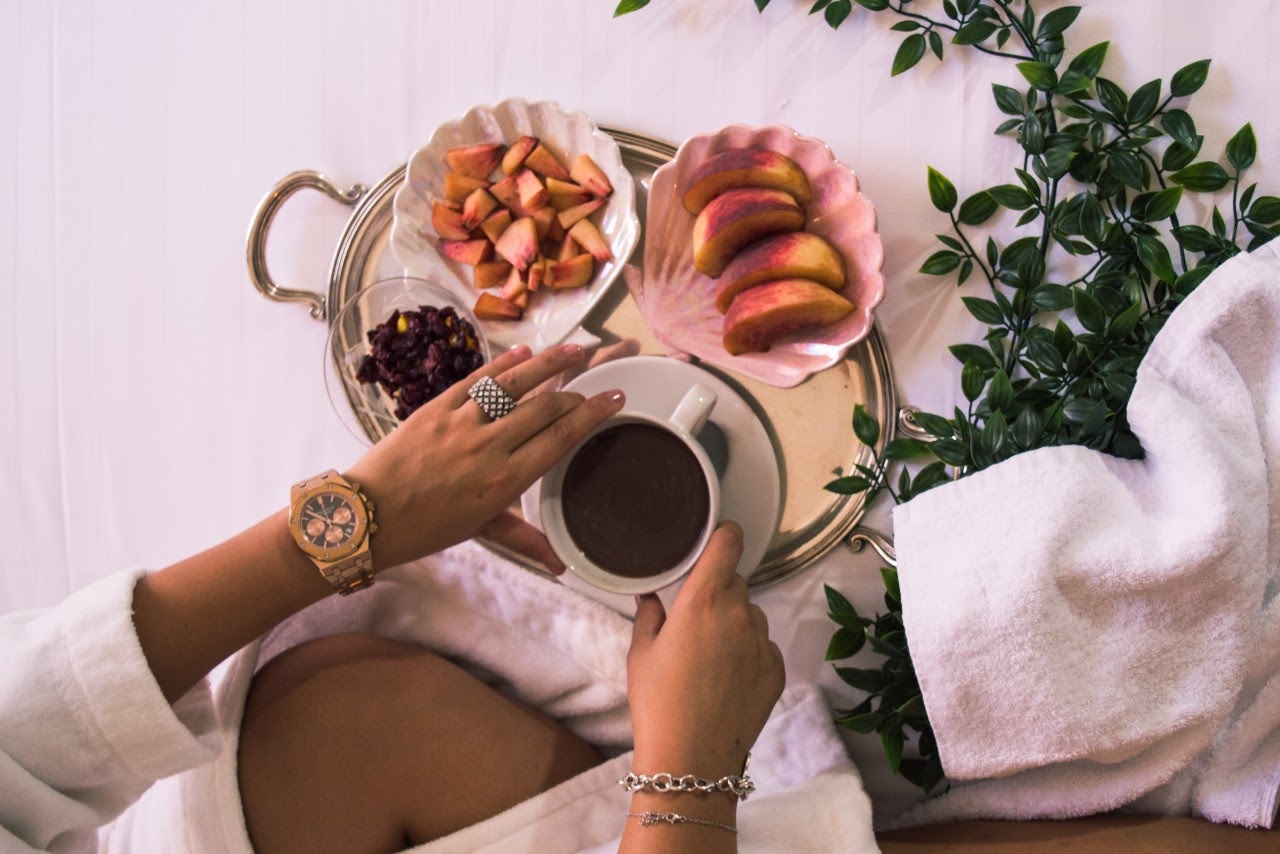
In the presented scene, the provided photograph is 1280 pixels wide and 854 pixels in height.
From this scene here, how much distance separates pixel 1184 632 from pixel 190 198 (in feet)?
2.95

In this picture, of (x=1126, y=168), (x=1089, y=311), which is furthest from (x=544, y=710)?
(x=1126, y=168)

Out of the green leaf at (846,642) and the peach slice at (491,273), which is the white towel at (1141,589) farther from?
the peach slice at (491,273)

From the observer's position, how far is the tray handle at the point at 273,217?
798 millimetres

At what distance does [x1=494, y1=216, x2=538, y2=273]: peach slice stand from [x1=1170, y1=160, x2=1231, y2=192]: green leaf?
0.52 meters

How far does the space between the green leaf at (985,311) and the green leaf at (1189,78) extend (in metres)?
0.22

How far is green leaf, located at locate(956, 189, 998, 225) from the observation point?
29.3 inches

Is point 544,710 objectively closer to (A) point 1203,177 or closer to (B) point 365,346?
(B) point 365,346

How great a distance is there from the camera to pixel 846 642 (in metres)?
0.74

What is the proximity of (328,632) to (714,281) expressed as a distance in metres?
0.43

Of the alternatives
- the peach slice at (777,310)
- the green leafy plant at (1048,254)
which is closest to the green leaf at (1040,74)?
the green leafy plant at (1048,254)

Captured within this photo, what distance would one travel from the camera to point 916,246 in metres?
0.77

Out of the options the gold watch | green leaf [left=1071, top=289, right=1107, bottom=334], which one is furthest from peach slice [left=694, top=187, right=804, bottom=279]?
the gold watch

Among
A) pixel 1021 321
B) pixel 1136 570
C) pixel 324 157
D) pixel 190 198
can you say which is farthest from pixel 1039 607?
pixel 190 198

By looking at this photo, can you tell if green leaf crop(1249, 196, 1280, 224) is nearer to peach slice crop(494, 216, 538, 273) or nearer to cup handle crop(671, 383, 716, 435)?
cup handle crop(671, 383, 716, 435)
